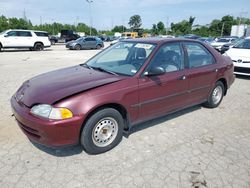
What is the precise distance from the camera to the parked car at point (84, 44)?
2316 cm

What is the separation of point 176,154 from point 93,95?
148 centimetres

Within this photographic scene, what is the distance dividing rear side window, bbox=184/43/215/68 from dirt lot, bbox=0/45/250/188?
1153mm

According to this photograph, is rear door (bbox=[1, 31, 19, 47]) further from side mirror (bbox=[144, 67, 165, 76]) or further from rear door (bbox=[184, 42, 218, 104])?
side mirror (bbox=[144, 67, 165, 76])

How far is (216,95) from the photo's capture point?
5.15m

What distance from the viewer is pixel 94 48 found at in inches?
986

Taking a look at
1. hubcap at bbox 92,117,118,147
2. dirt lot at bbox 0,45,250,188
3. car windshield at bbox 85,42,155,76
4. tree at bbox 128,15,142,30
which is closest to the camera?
dirt lot at bbox 0,45,250,188

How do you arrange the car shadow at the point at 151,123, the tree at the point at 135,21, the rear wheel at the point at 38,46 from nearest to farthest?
the car shadow at the point at 151,123 → the rear wheel at the point at 38,46 → the tree at the point at 135,21

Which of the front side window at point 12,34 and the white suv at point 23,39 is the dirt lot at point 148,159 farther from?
the front side window at point 12,34

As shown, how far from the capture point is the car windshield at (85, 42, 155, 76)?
363cm

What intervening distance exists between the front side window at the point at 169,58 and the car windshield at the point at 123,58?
0.54ft

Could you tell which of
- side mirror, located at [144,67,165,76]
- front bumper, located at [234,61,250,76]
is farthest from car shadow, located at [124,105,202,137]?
front bumper, located at [234,61,250,76]

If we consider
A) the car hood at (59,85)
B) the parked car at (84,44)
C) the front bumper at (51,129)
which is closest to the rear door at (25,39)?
the parked car at (84,44)

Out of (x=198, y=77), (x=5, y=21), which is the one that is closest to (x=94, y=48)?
(x=198, y=77)

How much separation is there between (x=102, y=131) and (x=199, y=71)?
2295mm
